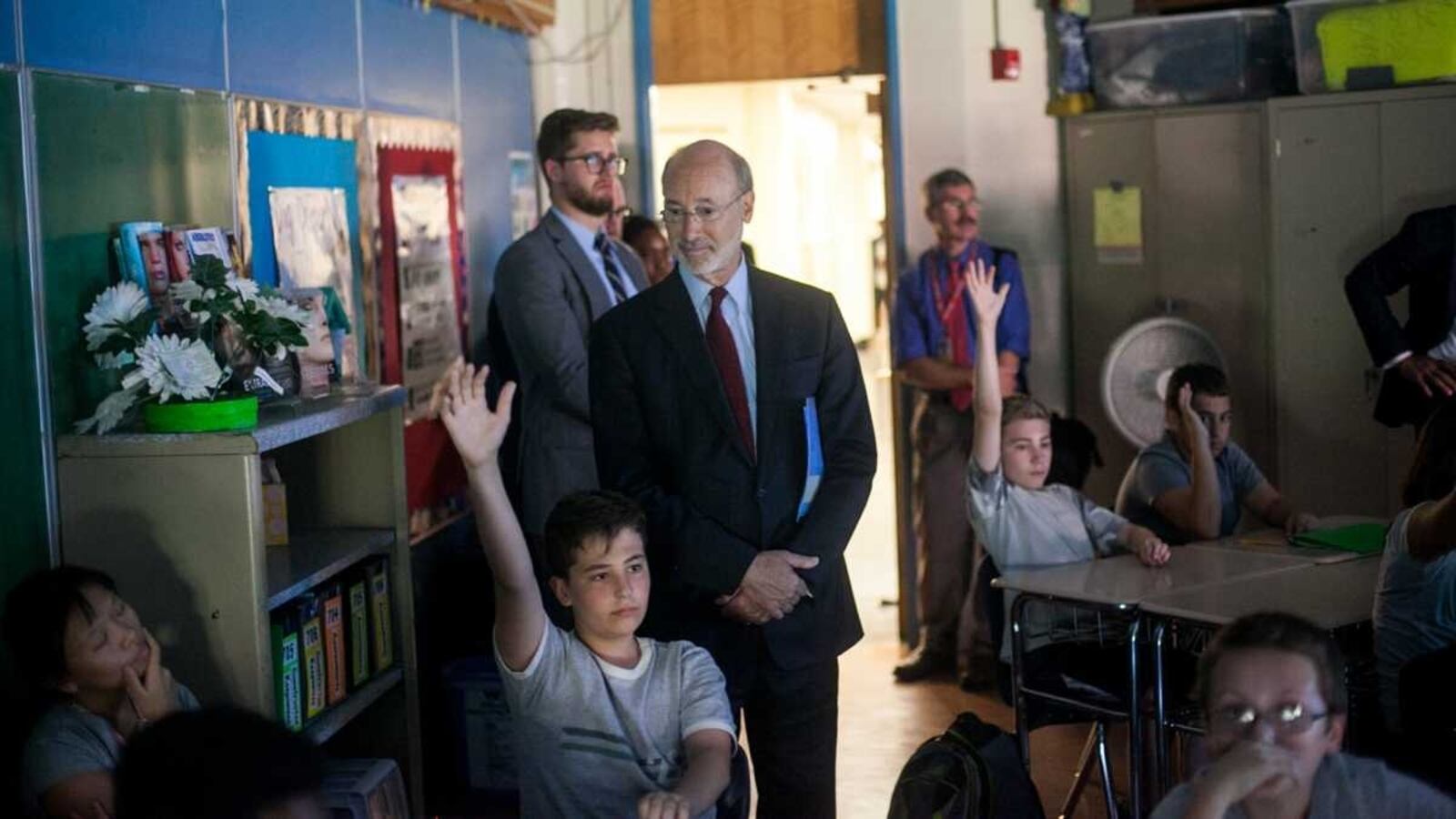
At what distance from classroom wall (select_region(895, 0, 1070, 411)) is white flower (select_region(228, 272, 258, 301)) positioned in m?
3.86

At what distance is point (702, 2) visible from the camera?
7.23m

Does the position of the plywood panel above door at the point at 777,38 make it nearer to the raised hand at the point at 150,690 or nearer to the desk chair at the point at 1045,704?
the desk chair at the point at 1045,704

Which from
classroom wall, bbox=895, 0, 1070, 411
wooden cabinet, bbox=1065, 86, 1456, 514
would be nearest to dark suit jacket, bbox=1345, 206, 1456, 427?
wooden cabinet, bbox=1065, 86, 1456, 514

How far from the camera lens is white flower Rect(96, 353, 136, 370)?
141 inches

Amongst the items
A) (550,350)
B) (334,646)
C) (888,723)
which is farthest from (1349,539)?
(334,646)

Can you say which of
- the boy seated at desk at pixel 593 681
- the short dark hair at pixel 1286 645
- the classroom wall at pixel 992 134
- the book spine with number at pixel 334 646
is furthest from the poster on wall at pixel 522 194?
the short dark hair at pixel 1286 645

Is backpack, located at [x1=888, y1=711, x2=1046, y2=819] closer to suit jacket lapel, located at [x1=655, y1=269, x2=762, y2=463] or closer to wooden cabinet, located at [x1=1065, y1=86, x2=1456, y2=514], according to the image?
suit jacket lapel, located at [x1=655, y1=269, x2=762, y2=463]

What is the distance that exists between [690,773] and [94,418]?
4.47 feet

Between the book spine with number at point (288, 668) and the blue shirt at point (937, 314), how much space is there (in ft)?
10.7

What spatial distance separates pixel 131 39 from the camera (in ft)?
12.7

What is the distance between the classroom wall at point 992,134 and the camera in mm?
7188

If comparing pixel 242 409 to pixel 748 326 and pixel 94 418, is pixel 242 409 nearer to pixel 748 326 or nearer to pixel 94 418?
pixel 94 418

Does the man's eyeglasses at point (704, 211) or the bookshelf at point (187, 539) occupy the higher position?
the man's eyeglasses at point (704, 211)

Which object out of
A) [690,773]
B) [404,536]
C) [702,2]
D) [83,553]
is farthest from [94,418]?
[702,2]
